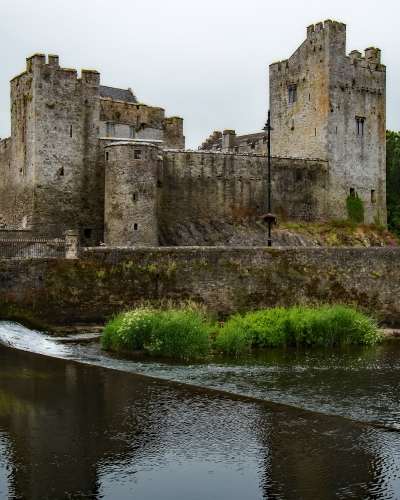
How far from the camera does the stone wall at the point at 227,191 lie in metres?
39.1

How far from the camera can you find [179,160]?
1550 inches

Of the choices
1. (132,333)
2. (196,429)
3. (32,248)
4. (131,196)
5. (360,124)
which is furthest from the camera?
(360,124)

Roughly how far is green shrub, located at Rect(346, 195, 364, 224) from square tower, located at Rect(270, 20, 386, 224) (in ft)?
0.78

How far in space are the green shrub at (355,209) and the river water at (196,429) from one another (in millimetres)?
24033

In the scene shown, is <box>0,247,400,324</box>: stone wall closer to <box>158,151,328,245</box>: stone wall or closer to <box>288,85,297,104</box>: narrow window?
<box>158,151,328,245</box>: stone wall

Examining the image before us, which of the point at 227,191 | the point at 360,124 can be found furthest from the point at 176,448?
the point at 360,124

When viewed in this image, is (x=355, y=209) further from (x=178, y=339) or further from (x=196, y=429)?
(x=196, y=429)

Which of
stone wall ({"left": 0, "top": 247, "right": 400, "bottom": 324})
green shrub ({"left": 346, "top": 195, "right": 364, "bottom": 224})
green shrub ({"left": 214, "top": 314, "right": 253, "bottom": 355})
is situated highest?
green shrub ({"left": 346, "top": 195, "right": 364, "bottom": 224})

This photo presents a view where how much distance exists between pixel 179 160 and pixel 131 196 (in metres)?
4.73

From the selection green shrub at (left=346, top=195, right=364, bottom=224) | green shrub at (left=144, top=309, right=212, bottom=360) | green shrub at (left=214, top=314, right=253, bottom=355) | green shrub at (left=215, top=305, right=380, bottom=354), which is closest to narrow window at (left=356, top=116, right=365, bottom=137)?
green shrub at (left=346, top=195, right=364, bottom=224)

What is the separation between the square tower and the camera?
44.3 m

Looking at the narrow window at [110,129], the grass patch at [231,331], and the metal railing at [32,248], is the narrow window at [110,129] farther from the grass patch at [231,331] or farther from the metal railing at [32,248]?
the grass patch at [231,331]

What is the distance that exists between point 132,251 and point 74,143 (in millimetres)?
11362

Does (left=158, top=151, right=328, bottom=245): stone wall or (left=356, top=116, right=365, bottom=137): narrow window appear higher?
(left=356, top=116, right=365, bottom=137): narrow window
